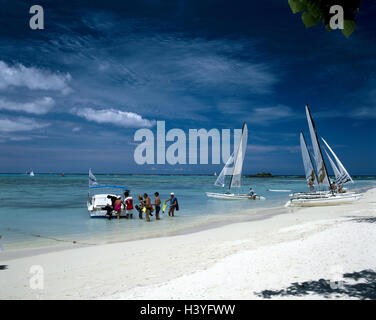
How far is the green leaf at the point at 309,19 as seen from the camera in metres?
3.66

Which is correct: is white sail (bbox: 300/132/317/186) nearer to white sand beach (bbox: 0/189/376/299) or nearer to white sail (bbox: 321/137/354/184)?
white sail (bbox: 321/137/354/184)

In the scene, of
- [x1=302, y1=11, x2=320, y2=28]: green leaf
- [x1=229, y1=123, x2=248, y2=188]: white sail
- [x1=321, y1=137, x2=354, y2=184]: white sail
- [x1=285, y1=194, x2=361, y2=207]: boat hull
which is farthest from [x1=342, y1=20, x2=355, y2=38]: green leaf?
[x1=321, y1=137, x2=354, y2=184]: white sail

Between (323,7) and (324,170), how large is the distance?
28399mm

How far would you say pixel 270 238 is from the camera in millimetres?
12141

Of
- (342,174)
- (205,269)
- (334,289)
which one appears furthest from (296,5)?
(342,174)

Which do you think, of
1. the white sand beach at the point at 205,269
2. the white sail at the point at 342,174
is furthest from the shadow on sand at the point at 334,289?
the white sail at the point at 342,174

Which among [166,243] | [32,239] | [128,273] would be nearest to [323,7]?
[128,273]

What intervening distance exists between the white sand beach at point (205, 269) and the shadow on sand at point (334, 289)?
0.06 ft

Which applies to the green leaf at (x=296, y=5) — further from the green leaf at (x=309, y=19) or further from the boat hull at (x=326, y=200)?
the boat hull at (x=326, y=200)

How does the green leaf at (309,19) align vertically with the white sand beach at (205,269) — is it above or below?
above

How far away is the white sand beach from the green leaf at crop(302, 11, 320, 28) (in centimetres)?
469

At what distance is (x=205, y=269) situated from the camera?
7.71 meters

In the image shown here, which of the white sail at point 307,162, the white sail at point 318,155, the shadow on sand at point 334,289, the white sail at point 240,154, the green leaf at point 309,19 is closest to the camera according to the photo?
the green leaf at point 309,19
